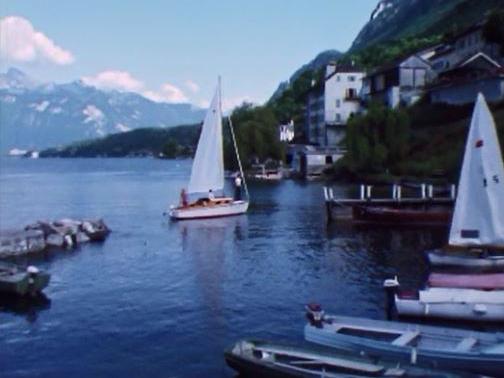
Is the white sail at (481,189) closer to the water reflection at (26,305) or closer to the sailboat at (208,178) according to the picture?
the water reflection at (26,305)

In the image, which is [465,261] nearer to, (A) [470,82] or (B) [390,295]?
(B) [390,295]

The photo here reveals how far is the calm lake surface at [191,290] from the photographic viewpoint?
27.1m

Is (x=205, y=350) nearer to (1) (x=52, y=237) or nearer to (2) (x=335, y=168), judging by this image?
(1) (x=52, y=237)

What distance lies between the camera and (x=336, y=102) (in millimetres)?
153750

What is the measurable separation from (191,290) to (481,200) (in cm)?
1619

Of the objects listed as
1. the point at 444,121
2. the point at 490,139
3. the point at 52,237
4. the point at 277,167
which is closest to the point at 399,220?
the point at 490,139

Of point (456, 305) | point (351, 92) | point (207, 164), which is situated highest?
point (351, 92)

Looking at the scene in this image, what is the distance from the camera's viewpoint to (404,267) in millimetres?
→ 42719

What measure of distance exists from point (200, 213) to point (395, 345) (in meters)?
46.8

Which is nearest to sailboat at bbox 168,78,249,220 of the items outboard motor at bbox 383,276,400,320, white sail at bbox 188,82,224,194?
white sail at bbox 188,82,224,194

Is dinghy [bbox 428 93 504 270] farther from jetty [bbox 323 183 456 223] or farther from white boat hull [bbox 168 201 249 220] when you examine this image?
white boat hull [bbox 168 201 249 220]

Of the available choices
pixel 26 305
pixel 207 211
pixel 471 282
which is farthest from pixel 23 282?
pixel 207 211

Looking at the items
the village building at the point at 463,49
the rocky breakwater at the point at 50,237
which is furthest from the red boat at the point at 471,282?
the village building at the point at 463,49

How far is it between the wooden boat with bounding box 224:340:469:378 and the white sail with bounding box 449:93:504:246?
17.7 m
